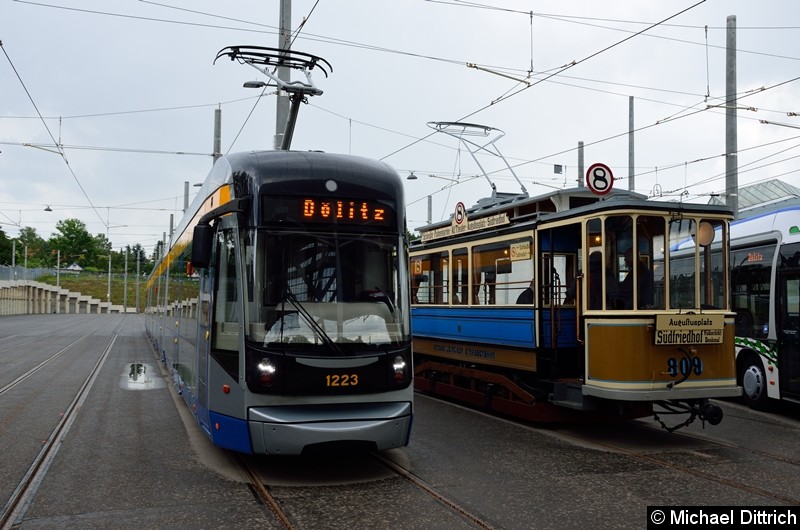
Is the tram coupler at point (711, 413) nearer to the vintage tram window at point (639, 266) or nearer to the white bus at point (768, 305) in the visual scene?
the vintage tram window at point (639, 266)

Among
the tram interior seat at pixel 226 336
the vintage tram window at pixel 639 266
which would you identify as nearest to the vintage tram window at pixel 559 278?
the vintage tram window at pixel 639 266

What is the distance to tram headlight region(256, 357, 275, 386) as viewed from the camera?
21.7 ft

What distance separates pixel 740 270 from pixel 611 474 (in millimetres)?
6536

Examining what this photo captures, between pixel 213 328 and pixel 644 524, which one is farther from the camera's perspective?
pixel 213 328

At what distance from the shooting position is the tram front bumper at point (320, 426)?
6.59 metres

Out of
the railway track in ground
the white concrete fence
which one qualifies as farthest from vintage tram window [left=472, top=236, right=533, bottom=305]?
the white concrete fence

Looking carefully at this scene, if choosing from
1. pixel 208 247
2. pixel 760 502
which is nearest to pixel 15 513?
pixel 208 247

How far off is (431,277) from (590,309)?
4.82 metres

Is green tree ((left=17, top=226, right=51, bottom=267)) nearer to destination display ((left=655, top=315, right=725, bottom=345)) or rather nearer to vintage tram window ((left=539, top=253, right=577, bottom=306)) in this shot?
vintage tram window ((left=539, top=253, right=577, bottom=306))

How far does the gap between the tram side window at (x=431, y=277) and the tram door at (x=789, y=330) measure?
5.12 metres

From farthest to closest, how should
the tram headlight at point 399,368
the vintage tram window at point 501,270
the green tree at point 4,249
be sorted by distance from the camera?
the green tree at point 4,249
the vintage tram window at point 501,270
the tram headlight at point 399,368

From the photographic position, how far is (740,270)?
492 inches

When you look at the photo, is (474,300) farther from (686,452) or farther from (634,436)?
(686,452)

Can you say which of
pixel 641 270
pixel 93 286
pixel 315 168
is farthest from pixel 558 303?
pixel 93 286
